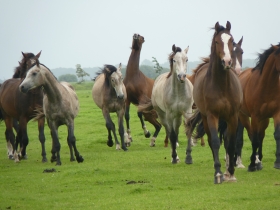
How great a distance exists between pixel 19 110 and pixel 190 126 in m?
5.04

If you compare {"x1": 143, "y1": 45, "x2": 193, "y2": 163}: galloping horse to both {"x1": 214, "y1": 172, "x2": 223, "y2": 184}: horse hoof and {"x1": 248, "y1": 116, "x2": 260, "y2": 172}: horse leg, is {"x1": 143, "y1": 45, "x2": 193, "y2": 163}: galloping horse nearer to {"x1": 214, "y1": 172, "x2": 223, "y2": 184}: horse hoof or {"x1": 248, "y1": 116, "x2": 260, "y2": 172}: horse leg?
{"x1": 248, "y1": 116, "x2": 260, "y2": 172}: horse leg

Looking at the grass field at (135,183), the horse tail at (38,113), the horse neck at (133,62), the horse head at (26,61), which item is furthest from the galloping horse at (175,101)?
the horse neck at (133,62)

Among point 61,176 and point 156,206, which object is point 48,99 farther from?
point 156,206

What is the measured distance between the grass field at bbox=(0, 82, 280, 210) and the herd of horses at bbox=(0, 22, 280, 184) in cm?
45

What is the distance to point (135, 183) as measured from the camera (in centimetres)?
1070

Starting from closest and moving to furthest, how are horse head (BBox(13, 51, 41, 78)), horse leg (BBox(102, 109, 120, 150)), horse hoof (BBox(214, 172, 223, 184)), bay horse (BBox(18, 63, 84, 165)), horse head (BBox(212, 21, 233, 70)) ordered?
horse head (BBox(212, 21, 233, 70)) < horse hoof (BBox(214, 172, 223, 184)) < bay horse (BBox(18, 63, 84, 165)) < horse head (BBox(13, 51, 41, 78)) < horse leg (BBox(102, 109, 120, 150))

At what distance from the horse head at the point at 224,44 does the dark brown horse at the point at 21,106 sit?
583 centimetres

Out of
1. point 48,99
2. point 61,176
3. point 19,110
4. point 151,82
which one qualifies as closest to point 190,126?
point 61,176

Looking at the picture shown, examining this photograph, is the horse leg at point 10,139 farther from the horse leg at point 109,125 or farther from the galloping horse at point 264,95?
the galloping horse at point 264,95

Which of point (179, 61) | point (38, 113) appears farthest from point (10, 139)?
point (179, 61)

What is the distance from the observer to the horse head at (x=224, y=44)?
9523 mm

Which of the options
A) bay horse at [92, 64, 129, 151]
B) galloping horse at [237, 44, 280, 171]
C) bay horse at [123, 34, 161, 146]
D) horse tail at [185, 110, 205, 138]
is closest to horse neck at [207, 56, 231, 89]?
galloping horse at [237, 44, 280, 171]

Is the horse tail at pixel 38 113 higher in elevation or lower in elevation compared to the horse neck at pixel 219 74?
lower

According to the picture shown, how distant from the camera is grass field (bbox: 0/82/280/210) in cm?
871
